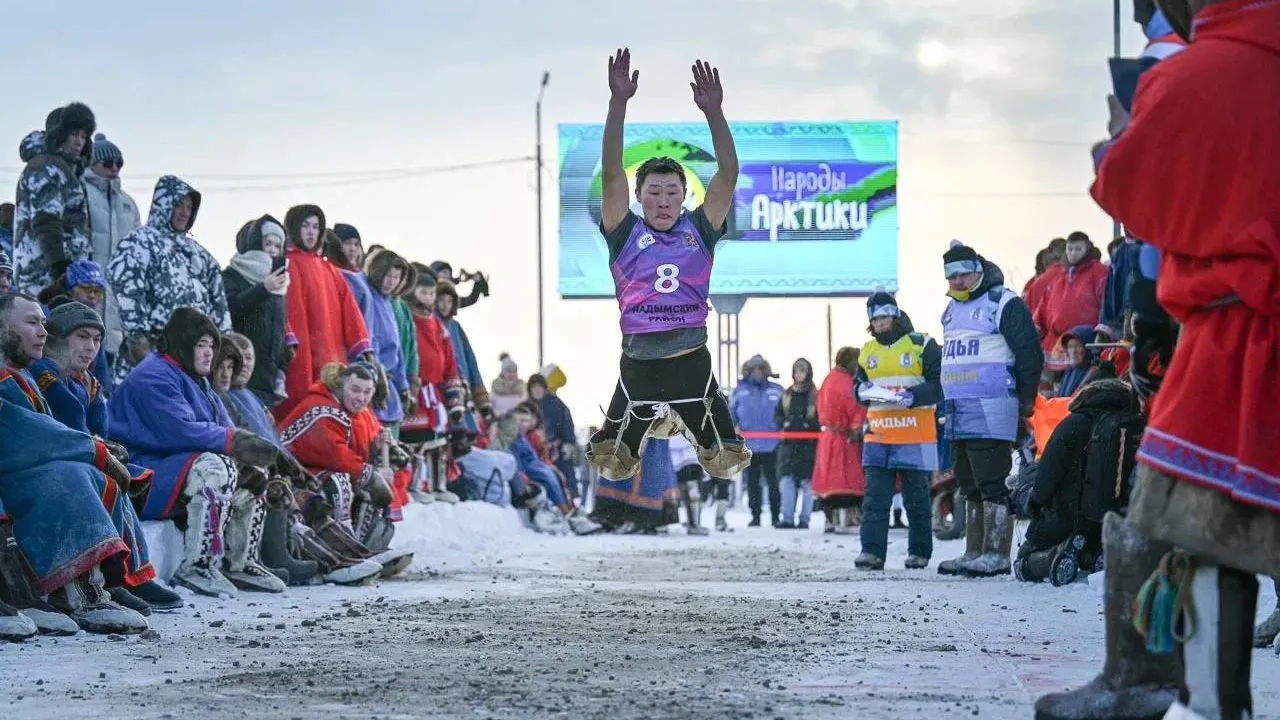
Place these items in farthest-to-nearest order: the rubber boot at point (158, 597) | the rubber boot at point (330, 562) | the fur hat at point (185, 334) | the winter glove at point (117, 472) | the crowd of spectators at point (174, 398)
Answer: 1. the rubber boot at point (330, 562)
2. the fur hat at point (185, 334)
3. the rubber boot at point (158, 597)
4. the winter glove at point (117, 472)
5. the crowd of spectators at point (174, 398)

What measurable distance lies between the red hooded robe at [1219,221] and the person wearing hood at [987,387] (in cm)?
757

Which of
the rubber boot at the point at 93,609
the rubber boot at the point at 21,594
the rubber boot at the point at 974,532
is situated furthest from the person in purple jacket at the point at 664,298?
the rubber boot at the point at 974,532

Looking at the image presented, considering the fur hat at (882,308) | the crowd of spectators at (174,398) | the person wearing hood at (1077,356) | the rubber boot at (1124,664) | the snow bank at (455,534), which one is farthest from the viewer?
the snow bank at (455,534)

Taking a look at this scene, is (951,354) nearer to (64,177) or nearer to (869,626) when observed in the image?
(869,626)

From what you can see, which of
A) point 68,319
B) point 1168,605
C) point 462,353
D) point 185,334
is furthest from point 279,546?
point 1168,605

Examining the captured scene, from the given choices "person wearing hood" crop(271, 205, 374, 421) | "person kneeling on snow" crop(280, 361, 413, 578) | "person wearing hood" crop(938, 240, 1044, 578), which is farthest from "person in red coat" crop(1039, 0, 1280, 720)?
"person wearing hood" crop(271, 205, 374, 421)

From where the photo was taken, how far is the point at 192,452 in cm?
980

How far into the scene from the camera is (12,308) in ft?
26.2

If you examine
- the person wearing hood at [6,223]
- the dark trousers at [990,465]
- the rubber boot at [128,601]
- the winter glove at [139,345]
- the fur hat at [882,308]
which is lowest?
the rubber boot at [128,601]

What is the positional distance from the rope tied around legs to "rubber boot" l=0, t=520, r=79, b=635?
489cm

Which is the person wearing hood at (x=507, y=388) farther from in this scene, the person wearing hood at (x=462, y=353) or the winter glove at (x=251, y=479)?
the winter glove at (x=251, y=479)

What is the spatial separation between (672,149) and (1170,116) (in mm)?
30464

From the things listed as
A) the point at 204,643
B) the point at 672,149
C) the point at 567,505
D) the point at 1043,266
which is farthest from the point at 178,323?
the point at 672,149

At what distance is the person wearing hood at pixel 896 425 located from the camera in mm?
12812
